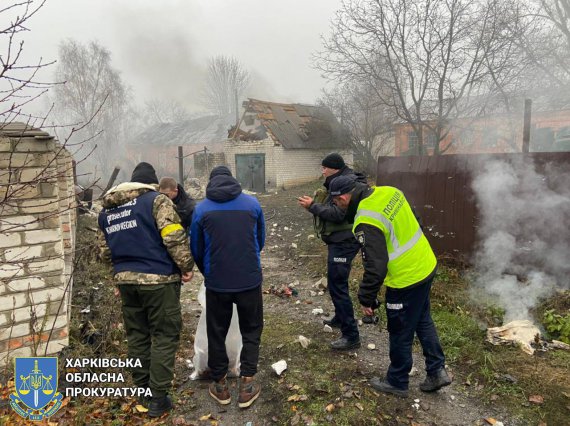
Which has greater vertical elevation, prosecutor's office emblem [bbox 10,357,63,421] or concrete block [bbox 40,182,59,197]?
concrete block [bbox 40,182,59,197]

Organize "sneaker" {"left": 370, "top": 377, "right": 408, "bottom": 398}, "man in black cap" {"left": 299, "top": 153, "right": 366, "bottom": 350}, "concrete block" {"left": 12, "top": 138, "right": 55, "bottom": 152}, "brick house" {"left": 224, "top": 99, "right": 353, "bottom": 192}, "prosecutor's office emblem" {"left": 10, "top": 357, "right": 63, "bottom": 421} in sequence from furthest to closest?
"brick house" {"left": 224, "top": 99, "right": 353, "bottom": 192}, "man in black cap" {"left": 299, "top": 153, "right": 366, "bottom": 350}, "concrete block" {"left": 12, "top": 138, "right": 55, "bottom": 152}, "sneaker" {"left": 370, "top": 377, "right": 408, "bottom": 398}, "prosecutor's office emblem" {"left": 10, "top": 357, "right": 63, "bottom": 421}

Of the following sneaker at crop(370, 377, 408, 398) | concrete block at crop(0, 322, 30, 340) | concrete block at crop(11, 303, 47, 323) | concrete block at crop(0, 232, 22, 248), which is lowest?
sneaker at crop(370, 377, 408, 398)

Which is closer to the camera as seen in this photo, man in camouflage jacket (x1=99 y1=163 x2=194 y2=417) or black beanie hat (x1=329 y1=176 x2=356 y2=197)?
man in camouflage jacket (x1=99 y1=163 x2=194 y2=417)

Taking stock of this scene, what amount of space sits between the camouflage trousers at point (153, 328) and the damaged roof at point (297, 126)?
15.3 m

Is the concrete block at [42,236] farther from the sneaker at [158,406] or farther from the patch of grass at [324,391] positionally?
the patch of grass at [324,391]

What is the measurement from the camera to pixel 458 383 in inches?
123

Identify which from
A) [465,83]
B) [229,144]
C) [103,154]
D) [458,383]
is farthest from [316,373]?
[103,154]

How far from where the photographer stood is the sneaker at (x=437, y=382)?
9.61ft

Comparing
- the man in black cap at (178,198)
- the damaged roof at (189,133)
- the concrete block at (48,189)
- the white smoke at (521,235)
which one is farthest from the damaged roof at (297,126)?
the concrete block at (48,189)

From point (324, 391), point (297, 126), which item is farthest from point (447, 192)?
point (297, 126)

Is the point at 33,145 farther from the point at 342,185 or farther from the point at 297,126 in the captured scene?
the point at 297,126

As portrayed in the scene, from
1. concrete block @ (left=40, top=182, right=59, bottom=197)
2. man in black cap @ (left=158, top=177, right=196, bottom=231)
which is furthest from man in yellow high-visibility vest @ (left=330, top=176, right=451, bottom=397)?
concrete block @ (left=40, top=182, right=59, bottom=197)

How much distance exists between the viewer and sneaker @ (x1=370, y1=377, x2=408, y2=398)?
2.91m

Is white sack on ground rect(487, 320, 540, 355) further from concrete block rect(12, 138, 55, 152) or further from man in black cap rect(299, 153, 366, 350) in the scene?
concrete block rect(12, 138, 55, 152)
